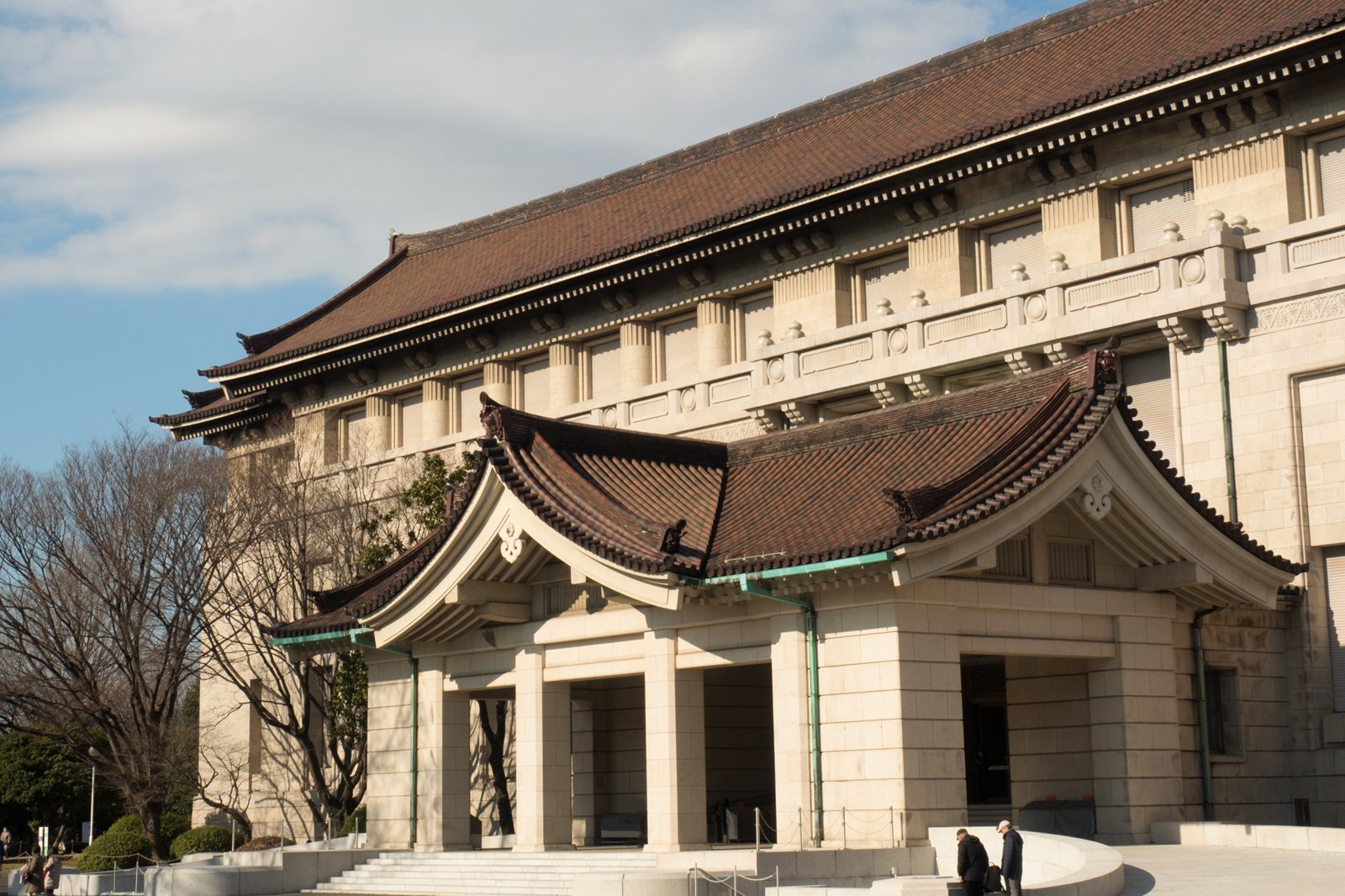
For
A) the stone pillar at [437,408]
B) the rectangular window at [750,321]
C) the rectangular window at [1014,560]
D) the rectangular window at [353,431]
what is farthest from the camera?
the rectangular window at [353,431]

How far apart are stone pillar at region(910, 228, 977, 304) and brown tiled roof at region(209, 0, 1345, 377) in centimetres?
208

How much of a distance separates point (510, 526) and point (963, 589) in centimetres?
717

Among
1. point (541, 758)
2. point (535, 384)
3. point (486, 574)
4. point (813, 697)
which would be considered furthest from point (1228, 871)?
point (535, 384)

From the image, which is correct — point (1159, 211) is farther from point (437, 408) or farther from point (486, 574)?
point (437, 408)

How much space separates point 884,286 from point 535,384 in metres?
11.5

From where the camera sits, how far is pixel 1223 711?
86.7 ft

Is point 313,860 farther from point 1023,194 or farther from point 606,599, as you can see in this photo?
point 1023,194

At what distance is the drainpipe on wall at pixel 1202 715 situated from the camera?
975 inches

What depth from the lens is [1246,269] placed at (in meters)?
28.0

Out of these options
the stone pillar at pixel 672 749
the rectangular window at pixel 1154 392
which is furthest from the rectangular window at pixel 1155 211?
the stone pillar at pixel 672 749

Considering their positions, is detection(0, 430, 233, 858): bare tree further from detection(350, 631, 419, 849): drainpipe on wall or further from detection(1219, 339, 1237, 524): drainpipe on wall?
detection(1219, 339, 1237, 524): drainpipe on wall

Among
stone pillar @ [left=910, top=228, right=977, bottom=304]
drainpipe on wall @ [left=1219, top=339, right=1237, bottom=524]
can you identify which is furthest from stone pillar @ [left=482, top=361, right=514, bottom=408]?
drainpipe on wall @ [left=1219, top=339, right=1237, bottom=524]

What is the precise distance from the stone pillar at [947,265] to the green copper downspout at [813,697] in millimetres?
12451

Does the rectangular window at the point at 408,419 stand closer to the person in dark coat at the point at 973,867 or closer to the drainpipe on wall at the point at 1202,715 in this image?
the drainpipe on wall at the point at 1202,715
